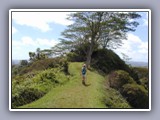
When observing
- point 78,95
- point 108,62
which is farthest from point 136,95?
point 78,95

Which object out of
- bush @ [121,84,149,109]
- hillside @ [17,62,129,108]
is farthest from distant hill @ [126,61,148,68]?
hillside @ [17,62,129,108]

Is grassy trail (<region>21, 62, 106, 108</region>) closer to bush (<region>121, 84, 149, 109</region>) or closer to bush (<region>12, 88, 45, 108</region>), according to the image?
bush (<region>12, 88, 45, 108</region>)

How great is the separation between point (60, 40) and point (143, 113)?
1256 mm

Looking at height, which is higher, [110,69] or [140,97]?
[110,69]

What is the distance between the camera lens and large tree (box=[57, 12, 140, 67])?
4113mm

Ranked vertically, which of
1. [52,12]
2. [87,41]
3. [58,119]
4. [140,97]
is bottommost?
[58,119]

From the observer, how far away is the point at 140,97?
159 inches

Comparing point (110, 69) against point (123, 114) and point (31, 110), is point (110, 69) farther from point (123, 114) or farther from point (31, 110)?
point (31, 110)

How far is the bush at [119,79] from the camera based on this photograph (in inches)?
162

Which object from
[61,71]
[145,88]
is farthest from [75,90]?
[145,88]

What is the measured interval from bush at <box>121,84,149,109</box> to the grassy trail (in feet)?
0.94

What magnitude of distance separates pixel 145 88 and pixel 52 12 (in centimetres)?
136

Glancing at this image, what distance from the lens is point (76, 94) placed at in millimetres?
4039

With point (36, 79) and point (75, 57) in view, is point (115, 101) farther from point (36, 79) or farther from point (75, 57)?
point (36, 79)
